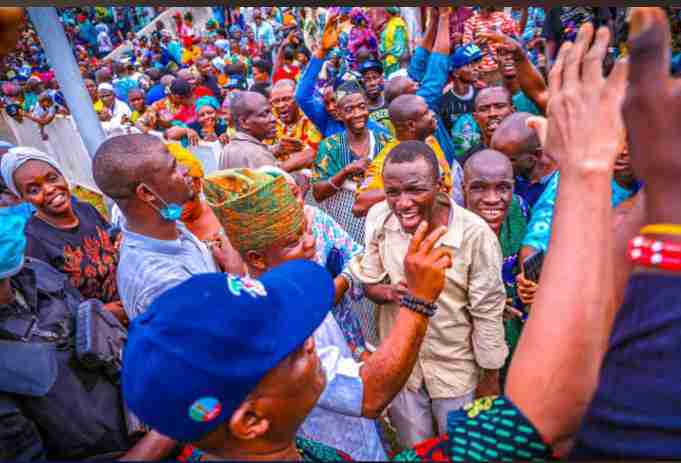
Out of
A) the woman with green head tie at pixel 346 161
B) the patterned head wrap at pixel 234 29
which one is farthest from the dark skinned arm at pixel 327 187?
the patterned head wrap at pixel 234 29

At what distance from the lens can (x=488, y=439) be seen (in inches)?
33.7

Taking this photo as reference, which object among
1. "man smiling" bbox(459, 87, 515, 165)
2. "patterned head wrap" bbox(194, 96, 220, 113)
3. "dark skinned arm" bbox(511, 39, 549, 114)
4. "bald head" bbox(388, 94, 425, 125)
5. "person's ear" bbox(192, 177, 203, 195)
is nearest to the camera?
"dark skinned arm" bbox(511, 39, 549, 114)

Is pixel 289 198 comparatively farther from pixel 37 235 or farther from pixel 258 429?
pixel 37 235

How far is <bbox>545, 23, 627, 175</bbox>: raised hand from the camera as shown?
0.72 metres

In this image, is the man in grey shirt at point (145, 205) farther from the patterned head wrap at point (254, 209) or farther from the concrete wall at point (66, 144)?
the concrete wall at point (66, 144)

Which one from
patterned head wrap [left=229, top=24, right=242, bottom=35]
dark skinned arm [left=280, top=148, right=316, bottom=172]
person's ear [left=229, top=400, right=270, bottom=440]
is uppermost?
patterned head wrap [left=229, top=24, right=242, bottom=35]

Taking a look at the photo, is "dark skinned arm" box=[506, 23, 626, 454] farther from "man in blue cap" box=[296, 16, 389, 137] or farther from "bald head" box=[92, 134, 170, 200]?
"man in blue cap" box=[296, 16, 389, 137]

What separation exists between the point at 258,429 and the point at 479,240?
4.37 ft

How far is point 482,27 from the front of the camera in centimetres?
493

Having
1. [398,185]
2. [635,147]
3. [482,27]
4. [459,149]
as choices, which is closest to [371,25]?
[482,27]

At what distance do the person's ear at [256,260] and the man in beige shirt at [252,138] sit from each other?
4.22 ft

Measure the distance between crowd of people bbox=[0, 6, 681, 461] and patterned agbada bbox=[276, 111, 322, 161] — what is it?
125 millimetres

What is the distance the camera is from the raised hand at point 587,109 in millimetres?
722

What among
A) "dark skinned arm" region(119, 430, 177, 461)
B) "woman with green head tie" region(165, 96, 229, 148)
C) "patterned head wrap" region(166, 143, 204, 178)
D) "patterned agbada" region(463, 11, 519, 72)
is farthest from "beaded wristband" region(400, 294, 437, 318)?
"woman with green head tie" region(165, 96, 229, 148)
